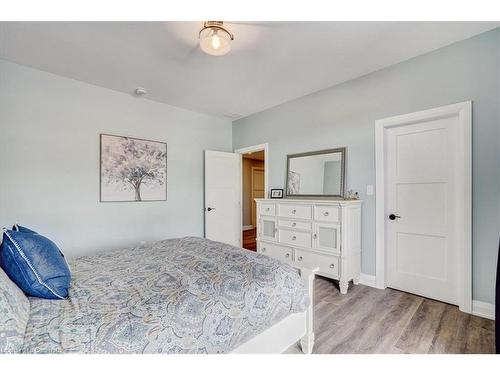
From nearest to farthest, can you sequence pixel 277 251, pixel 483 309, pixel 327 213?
1. pixel 483 309
2. pixel 327 213
3. pixel 277 251

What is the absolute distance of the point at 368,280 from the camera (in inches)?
109

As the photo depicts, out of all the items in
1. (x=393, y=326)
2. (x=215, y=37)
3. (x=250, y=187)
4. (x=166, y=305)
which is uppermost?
(x=215, y=37)

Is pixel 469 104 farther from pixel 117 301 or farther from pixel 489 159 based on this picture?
pixel 117 301

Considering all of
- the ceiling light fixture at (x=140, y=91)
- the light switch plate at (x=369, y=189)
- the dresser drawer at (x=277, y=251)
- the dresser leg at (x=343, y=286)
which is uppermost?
the ceiling light fixture at (x=140, y=91)

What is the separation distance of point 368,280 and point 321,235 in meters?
0.77

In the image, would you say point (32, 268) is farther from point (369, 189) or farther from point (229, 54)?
point (369, 189)

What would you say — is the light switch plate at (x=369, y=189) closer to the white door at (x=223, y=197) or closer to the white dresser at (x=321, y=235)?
the white dresser at (x=321, y=235)

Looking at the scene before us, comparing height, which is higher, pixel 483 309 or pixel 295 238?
pixel 295 238

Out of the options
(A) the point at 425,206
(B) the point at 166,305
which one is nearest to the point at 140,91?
(B) the point at 166,305

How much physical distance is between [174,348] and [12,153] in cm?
Answer: 287

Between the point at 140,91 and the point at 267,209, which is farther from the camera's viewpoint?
the point at 267,209

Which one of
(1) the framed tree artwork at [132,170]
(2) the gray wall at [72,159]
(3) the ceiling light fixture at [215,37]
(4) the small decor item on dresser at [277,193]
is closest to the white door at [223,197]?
(2) the gray wall at [72,159]

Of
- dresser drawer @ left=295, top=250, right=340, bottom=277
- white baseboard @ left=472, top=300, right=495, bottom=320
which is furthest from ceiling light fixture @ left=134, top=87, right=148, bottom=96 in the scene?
white baseboard @ left=472, top=300, right=495, bottom=320

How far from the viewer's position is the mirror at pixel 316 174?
3.04 metres
